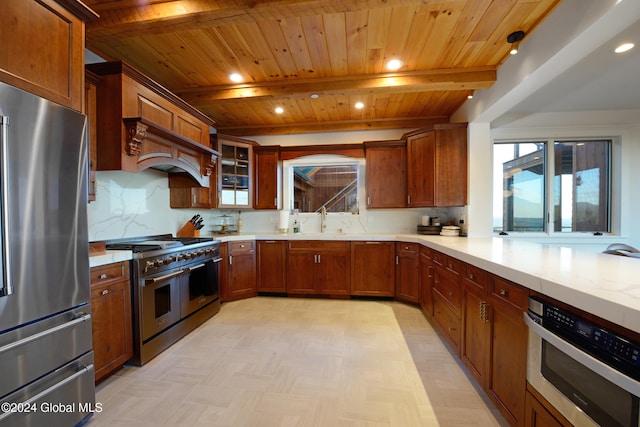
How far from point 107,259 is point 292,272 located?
86.7 inches

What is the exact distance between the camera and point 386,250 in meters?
3.47

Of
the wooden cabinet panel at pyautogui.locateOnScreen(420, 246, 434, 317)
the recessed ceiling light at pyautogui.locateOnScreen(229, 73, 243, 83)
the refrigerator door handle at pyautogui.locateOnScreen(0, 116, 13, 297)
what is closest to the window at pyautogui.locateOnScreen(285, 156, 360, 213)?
the wooden cabinet panel at pyautogui.locateOnScreen(420, 246, 434, 317)

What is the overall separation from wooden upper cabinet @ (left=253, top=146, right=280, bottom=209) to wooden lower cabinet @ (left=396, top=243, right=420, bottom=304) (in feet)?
6.49

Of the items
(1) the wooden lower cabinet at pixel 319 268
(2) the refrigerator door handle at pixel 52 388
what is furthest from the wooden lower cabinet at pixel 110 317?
(1) the wooden lower cabinet at pixel 319 268

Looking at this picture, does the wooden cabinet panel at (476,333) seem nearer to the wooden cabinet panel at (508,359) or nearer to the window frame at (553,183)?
the wooden cabinet panel at (508,359)

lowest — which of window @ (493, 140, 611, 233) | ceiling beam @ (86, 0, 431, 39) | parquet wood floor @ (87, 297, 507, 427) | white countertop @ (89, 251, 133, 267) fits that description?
parquet wood floor @ (87, 297, 507, 427)

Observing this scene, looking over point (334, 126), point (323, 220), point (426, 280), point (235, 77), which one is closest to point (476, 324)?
point (426, 280)

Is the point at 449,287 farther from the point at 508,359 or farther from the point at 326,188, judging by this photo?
the point at 326,188

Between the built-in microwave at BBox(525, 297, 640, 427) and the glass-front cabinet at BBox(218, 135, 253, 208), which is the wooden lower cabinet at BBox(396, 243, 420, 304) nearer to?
the built-in microwave at BBox(525, 297, 640, 427)

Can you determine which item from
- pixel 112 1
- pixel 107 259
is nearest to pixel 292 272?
pixel 107 259

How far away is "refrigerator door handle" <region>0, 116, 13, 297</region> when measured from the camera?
1082 millimetres

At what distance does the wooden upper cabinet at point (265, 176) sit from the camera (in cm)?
399

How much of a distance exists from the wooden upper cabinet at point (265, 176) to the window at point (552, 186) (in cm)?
318

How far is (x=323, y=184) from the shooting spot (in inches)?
168
